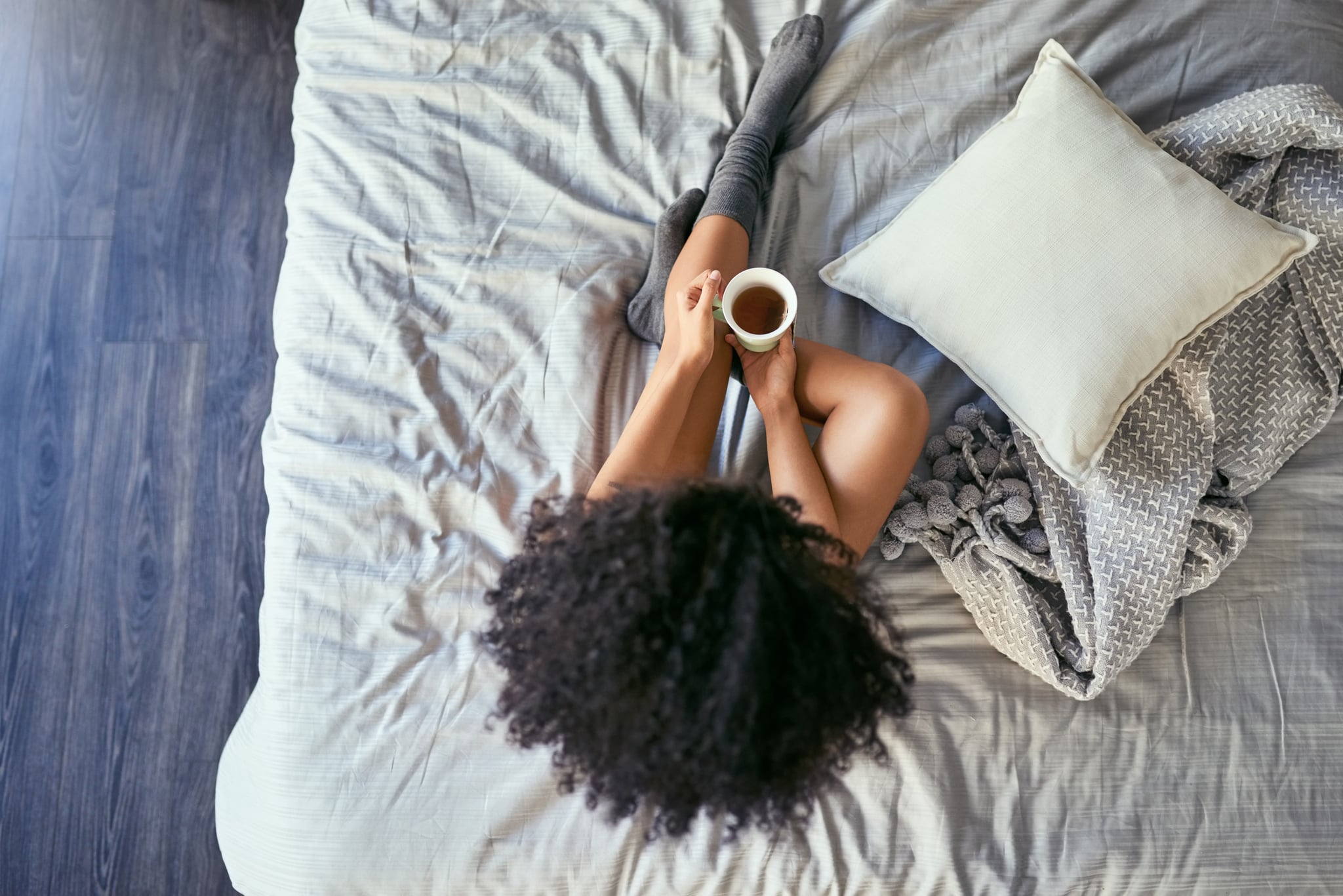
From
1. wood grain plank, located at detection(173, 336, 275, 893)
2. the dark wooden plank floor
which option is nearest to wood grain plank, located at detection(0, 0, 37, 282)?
the dark wooden plank floor

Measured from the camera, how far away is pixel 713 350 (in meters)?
0.97

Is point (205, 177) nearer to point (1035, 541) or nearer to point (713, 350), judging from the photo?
point (713, 350)

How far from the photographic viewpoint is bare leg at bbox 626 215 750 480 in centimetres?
97

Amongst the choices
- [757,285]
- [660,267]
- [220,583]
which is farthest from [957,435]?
[220,583]

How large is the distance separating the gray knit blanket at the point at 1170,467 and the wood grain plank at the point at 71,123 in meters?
1.35

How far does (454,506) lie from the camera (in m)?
0.97

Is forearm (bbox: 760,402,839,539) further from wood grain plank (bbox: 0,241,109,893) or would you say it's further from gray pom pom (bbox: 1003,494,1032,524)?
wood grain plank (bbox: 0,241,109,893)

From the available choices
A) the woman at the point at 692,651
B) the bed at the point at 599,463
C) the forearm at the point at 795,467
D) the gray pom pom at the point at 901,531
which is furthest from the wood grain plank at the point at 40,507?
the gray pom pom at the point at 901,531

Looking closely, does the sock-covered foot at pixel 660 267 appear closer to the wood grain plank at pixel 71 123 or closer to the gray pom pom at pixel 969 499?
the gray pom pom at pixel 969 499

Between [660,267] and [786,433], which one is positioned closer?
[786,433]

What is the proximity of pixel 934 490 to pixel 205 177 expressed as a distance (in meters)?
1.24

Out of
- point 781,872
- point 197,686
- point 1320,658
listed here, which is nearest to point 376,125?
point 197,686

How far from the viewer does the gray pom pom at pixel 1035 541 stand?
0.96 meters

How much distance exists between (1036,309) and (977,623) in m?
0.33
